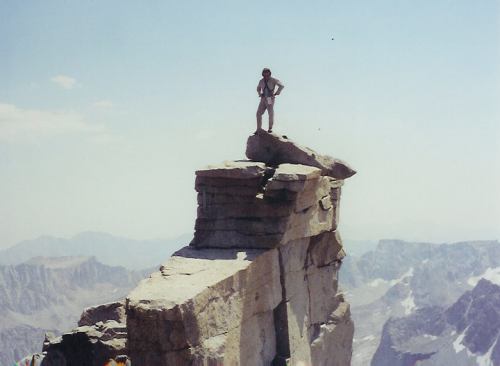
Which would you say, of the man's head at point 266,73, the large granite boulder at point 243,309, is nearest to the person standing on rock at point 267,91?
the man's head at point 266,73

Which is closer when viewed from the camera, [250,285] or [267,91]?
[250,285]

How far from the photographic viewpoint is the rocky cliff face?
19.1 m

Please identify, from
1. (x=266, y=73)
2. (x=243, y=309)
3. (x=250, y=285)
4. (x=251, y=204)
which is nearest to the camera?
(x=243, y=309)

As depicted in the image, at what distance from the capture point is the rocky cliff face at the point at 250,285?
752 inches

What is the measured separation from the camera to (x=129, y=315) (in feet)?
63.2

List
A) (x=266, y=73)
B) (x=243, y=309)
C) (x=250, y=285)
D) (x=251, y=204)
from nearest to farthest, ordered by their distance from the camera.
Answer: (x=243, y=309) → (x=250, y=285) → (x=251, y=204) → (x=266, y=73)

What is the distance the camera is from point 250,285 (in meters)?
23.3

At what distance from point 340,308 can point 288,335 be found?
8.21 meters

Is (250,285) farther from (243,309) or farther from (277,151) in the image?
(277,151)

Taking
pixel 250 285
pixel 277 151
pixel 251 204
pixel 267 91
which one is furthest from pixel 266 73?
pixel 250 285

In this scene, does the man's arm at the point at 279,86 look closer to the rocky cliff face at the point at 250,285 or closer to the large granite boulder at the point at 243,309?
the rocky cliff face at the point at 250,285

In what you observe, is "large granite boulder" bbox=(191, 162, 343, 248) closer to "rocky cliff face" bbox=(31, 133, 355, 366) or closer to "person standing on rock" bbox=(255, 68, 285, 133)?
"rocky cliff face" bbox=(31, 133, 355, 366)

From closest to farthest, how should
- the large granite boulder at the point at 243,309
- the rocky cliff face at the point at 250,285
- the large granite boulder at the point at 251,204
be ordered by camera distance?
the large granite boulder at the point at 243,309, the rocky cliff face at the point at 250,285, the large granite boulder at the point at 251,204

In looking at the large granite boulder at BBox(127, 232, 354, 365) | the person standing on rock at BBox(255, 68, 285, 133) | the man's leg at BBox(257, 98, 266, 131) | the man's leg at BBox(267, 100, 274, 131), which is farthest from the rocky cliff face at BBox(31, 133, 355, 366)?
the person standing on rock at BBox(255, 68, 285, 133)
